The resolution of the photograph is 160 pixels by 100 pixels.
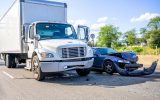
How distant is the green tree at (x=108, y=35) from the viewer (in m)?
101

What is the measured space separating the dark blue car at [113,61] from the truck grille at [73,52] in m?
1.93

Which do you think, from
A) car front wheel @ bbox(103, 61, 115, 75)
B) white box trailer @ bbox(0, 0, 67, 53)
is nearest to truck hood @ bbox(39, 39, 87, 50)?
car front wheel @ bbox(103, 61, 115, 75)

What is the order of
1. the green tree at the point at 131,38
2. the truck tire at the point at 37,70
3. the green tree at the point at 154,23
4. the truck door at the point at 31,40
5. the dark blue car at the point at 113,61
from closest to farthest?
the truck tire at the point at 37,70
the truck door at the point at 31,40
the dark blue car at the point at 113,61
the green tree at the point at 131,38
the green tree at the point at 154,23

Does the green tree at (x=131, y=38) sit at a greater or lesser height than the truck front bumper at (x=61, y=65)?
greater

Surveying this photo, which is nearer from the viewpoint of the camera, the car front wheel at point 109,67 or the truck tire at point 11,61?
the car front wheel at point 109,67

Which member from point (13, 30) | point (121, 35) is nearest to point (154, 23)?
point (121, 35)

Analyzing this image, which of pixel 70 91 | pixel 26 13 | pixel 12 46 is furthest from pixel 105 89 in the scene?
pixel 12 46

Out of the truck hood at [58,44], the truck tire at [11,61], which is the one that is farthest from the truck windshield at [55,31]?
the truck tire at [11,61]

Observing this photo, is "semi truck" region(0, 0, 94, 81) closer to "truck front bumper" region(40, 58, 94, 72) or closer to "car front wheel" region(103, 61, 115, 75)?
"truck front bumper" region(40, 58, 94, 72)

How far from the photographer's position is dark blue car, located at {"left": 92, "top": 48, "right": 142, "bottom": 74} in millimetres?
12319

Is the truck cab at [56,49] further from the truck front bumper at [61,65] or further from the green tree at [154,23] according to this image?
the green tree at [154,23]

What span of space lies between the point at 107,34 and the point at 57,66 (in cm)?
Result: 9362

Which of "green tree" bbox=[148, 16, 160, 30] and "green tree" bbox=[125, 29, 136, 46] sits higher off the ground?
"green tree" bbox=[148, 16, 160, 30]

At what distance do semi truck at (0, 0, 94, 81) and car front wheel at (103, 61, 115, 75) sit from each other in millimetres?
1209
